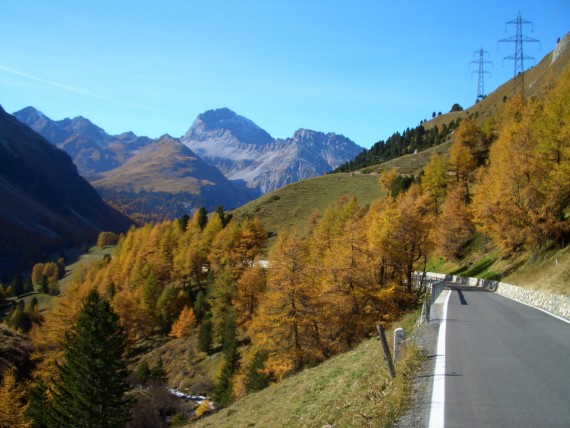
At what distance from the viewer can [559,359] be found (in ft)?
36.0

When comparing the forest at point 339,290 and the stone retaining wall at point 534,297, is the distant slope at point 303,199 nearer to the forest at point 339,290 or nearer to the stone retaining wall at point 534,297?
the forest at point 339,290

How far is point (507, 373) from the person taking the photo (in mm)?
9828

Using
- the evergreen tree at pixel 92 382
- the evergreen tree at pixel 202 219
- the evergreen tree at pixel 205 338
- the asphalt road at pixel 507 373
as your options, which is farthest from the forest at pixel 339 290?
the evergreen tree at pixel 202 219

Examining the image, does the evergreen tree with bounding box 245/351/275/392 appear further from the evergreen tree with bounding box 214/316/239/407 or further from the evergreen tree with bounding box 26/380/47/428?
the evergreen tree with bounding box 26/380/47/428

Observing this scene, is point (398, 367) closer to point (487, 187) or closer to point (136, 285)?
point (487, 187)

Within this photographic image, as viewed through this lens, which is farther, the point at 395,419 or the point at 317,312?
the point at 317,312

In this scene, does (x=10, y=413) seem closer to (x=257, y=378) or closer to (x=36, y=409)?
(x=36, y=409)

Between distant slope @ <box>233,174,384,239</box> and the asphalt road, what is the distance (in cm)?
8268

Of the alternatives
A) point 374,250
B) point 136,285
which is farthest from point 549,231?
point 136,285

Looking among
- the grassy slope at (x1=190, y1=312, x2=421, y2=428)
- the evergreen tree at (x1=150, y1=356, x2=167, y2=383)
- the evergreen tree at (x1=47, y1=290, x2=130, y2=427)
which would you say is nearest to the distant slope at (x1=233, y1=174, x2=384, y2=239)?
the evergreen tree at (x1=150, y1=356, x2=167, y2=383)

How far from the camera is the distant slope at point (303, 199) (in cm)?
10577

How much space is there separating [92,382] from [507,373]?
97.6ft

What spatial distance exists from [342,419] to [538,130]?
119ft

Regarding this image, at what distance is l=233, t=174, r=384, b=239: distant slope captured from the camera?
10577cm
